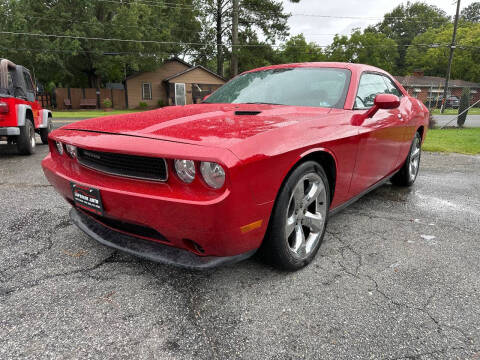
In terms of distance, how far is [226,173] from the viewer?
1.62 m

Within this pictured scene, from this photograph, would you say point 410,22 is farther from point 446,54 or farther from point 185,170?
point 185,170

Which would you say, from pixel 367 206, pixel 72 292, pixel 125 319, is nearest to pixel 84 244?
pixel 72 292

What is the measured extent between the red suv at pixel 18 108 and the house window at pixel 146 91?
83.1ft

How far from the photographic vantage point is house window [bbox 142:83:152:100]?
3206cm

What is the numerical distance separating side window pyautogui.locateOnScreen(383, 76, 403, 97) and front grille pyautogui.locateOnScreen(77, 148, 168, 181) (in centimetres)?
299

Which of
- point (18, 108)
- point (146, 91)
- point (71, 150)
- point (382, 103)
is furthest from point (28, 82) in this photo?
point (146, 91)

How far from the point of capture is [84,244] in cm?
265

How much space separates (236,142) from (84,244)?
163cm

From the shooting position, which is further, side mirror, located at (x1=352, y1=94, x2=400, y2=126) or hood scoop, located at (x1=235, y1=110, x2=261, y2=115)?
side mirror, located at (x1=352, y1=94, x2=400, y2=126)

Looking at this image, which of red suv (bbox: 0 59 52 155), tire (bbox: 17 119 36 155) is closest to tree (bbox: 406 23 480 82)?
red suv (bbox: 0 59 52 155)

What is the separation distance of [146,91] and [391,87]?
1217 inches

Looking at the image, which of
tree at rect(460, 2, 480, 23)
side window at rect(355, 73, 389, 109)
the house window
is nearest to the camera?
side window at rect(355, 73, 389, 109)

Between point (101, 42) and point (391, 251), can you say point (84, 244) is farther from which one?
point (101, 42)

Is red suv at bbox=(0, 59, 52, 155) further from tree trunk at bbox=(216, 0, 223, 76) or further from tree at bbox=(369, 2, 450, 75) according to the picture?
tree at bbox=(369, 2, 450, 75)
